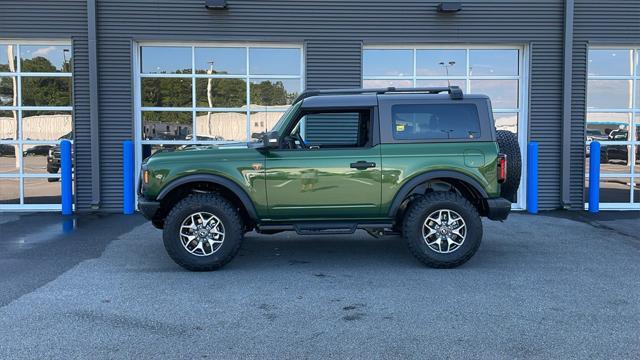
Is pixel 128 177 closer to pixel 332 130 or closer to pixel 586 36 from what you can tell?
pixel 332 130

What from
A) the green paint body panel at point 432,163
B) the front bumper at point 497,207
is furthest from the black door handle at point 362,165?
the front bumper at point 497,207

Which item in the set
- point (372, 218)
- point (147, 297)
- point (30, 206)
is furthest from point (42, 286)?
point (30, 206)

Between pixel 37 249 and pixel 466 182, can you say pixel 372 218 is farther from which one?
pixel 37 249

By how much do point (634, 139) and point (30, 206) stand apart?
1159cm

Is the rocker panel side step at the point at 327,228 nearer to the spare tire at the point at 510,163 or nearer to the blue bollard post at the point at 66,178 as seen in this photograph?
the spare tire at the point at 510,163

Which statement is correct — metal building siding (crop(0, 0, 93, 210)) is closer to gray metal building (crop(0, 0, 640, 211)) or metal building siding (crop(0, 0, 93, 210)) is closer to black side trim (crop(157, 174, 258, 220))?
gray metal building (crop(0, 0, 640, 211))

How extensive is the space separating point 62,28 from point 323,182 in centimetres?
690

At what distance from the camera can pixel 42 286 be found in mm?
5785

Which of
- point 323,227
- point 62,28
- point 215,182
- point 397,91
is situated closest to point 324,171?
point 323,227

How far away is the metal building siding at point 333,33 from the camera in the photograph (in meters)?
10.6

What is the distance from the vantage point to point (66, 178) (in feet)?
33.1

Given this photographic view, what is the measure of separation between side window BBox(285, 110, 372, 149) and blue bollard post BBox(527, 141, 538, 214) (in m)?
3.33

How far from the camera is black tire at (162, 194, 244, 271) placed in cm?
628

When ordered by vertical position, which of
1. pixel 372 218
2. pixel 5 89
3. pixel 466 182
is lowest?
pixel 372 218
